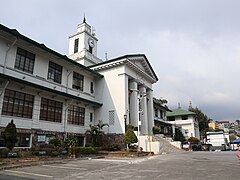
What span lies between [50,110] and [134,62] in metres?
14.5

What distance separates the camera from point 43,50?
816 inches

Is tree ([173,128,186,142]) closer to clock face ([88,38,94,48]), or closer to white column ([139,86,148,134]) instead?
white column ([139,86,148,134])

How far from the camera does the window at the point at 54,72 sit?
22.4 m

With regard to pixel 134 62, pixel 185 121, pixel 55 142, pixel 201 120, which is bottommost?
pixel 55 142

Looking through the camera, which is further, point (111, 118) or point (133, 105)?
point (133, 105)

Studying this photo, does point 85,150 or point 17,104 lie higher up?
point 17,104

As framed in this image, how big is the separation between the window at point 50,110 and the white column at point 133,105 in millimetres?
10981

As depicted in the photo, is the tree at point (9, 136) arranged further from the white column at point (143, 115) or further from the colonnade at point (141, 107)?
the white column at point (143, 115)

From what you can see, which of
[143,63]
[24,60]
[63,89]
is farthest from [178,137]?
[24,60]

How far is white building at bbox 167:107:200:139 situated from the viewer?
5700cm

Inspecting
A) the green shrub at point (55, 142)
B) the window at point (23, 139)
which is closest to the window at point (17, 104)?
the window at point (23, 139)

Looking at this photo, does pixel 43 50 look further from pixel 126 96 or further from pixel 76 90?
pixel 126 96

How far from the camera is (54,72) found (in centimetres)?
2294

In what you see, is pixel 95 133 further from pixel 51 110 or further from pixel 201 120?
pixel 201 120
